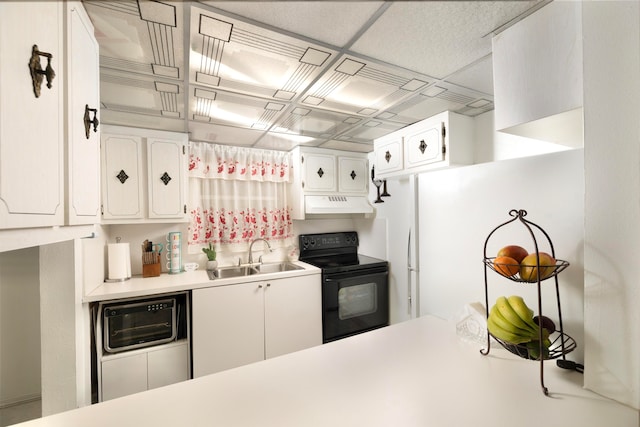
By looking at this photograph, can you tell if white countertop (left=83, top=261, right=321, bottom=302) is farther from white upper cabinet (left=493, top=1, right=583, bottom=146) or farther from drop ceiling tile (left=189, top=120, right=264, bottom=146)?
white upper cabinet (left=493, top=1, right=583, bottom=146)

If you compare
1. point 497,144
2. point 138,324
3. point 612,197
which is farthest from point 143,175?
point 497,144

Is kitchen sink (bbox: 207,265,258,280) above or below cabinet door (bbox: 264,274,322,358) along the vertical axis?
above

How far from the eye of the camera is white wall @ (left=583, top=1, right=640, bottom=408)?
22.2 inches

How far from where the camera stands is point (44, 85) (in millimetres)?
510

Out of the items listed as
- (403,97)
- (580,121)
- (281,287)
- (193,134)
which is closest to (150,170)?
(193,134)

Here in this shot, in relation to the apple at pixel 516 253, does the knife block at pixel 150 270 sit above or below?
below

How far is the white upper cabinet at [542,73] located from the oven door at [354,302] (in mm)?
1670

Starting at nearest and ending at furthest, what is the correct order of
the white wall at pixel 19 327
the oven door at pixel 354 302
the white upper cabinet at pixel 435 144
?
the white wall at pixel 19 327 → the white upper cabinet at pixel 435 144 → the oven door at pixel 354 302

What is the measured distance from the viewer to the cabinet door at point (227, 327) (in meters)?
1.73

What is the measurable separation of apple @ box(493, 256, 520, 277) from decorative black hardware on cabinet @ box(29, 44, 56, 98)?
1.14m

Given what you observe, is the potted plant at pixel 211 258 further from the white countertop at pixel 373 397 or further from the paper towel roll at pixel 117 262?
the white countertop at pixel 373 397

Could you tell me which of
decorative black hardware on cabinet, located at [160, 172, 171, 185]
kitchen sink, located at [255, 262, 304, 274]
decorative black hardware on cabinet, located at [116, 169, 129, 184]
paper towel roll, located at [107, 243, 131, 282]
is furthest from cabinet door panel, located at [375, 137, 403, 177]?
paper towel roll, located at [107, 243, 131, 282]

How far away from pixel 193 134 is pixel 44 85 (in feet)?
5.13

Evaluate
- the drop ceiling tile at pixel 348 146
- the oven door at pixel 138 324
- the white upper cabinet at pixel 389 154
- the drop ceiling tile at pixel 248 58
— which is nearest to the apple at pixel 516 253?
the drop ceiling tile at pixel 248 58
